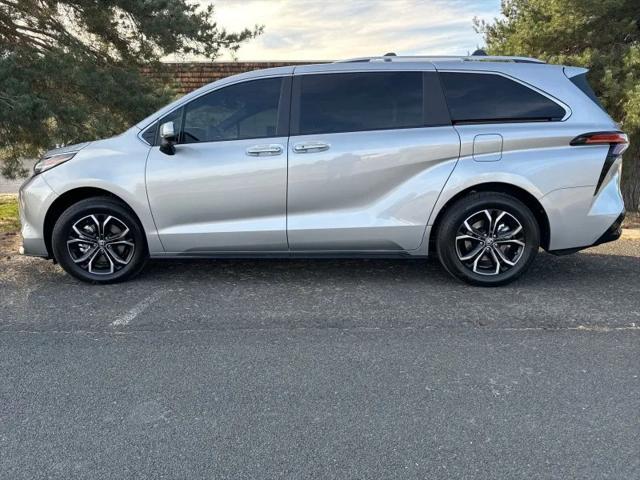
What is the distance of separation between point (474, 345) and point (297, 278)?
201 cm

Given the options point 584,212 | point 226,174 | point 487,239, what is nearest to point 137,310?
point 226,174

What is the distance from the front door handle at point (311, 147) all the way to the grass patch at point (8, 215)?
5.19 metres

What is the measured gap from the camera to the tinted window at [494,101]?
4.74 metres

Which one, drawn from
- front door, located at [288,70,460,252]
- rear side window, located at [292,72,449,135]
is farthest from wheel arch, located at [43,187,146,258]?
rear side window, located at [292,72,449,135]

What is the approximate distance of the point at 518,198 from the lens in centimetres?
482

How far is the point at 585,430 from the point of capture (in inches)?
108

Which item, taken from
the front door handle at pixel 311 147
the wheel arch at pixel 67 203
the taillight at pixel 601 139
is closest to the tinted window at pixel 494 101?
the taillight at pixel 601 139

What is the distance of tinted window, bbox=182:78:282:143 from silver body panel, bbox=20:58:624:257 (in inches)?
3.7

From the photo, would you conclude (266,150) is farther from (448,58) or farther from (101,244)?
(448,58)

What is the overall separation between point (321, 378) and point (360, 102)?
2554 millimetres

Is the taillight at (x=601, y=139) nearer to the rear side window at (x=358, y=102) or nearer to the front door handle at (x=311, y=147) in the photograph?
the rear side window at (x=358, y=102)

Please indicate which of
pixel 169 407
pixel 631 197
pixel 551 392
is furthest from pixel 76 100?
pixel 631 197

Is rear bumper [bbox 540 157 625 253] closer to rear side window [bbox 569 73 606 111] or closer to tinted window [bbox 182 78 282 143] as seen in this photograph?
rear side window [bbox 569 73 606 111]

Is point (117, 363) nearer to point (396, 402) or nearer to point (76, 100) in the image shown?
point (396, 402)
